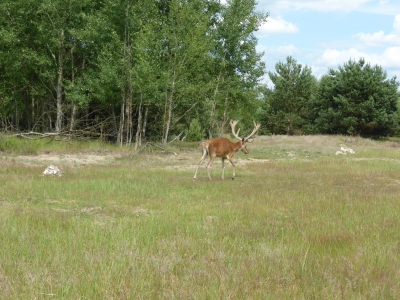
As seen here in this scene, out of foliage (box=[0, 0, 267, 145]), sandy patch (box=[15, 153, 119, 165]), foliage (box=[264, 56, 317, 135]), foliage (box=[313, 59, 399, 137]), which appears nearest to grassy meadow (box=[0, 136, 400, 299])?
sandy patch (box=[15, 153, 119, 165])

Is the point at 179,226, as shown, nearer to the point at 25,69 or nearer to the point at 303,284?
the point at 303,284

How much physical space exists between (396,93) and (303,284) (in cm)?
4482

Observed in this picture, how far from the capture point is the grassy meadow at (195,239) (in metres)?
4.27

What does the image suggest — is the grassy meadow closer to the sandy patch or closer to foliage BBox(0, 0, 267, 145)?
the sandy patch

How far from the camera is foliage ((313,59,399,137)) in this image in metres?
43.0

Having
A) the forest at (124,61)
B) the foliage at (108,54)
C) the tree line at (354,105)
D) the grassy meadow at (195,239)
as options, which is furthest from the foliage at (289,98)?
the grassy meadow at (195,239)

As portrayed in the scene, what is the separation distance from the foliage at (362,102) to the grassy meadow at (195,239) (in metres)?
30.7

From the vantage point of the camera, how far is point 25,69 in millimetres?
28500

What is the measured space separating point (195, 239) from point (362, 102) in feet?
135

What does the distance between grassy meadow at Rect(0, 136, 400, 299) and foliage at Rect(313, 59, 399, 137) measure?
101 feet

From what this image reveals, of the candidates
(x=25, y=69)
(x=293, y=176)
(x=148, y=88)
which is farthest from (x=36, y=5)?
(x=293, y=176)

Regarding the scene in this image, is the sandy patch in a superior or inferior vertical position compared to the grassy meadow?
inferior

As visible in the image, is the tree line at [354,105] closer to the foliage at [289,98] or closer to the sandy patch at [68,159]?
the foliage at [289,98]

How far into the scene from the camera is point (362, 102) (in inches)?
1715
